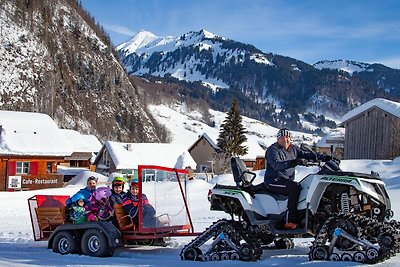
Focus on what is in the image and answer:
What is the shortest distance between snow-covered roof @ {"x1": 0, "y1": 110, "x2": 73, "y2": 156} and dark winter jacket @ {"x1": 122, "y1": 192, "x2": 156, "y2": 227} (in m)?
33.3

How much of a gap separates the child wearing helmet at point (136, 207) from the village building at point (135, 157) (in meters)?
46.0

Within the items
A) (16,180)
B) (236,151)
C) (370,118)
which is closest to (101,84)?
(236,151)

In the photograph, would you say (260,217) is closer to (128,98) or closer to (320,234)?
(320,234)

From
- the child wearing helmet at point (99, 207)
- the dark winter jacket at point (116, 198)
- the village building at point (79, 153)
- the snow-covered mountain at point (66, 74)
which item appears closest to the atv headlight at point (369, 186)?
the dark winter jacket at point (116, 198)

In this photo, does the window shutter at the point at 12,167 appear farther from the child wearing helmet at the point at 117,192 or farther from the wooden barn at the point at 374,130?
the child wearing helmet at the point at 117,192

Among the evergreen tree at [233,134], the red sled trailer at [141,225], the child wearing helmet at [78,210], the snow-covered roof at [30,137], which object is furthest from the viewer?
the evergreen tree at [233,134]

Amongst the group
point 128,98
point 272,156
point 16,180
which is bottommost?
point 16,180

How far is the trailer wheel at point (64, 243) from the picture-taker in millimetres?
10430

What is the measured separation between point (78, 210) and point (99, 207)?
1.67ft

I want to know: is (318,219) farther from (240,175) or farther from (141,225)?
(141,225)

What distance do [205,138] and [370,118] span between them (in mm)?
33479

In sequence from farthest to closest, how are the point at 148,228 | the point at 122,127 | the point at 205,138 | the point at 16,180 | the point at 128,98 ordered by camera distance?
1. the point at 128,98
2. the point at 122,127
3. the point at 205,138
4. the point at 16,180
5. the point at 148,228

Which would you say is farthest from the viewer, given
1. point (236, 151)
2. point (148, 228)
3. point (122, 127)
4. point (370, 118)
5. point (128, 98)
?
point (128, 98)

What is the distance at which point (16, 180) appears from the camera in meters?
41.3
